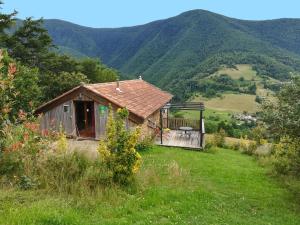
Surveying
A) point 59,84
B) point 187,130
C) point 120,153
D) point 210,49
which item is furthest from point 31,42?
point 210,49

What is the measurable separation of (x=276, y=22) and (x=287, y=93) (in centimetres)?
15859

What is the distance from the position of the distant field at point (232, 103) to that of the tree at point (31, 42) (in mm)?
47301

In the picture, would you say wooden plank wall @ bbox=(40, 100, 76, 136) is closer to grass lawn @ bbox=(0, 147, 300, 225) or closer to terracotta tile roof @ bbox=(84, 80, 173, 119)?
terracotta tile roof @ bbox=(84, 80, 173, 119)

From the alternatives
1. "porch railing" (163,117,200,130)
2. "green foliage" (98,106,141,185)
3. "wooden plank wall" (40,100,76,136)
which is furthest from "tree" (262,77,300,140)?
"porch railing" (163,117,200,130)

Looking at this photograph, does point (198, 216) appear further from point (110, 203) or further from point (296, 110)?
point (296, 110)

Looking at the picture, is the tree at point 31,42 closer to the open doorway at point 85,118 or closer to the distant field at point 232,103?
the open doorway at point 85,118

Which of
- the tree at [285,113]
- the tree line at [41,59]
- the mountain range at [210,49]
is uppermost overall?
the mountain range at [210,49]

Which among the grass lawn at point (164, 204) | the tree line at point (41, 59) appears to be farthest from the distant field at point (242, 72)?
the grass lawn at point (164, 204)

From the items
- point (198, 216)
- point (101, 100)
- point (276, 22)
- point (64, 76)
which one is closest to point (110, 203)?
point (198, 216)

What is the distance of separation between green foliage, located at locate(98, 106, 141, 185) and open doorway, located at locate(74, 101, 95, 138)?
39.3 ft

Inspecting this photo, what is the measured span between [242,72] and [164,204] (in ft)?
316

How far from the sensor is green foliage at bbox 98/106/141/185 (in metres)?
9.14

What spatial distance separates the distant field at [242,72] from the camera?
9706 cm

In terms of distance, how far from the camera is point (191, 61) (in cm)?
11169
